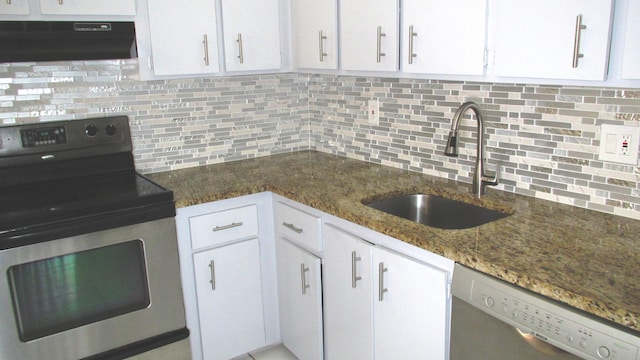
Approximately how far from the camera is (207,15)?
2.46 m

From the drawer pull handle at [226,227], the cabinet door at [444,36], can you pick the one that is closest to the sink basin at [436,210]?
the cabinet door at [444,36]

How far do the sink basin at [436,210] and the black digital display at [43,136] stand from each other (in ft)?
4.75

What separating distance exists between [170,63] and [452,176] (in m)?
1.40

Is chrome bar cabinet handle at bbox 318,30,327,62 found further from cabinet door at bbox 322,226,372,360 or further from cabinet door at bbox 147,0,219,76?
cabinet door at bbox 322,226,372,360

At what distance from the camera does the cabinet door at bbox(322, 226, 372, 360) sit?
6.29 ft

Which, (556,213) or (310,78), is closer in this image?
(556,213)

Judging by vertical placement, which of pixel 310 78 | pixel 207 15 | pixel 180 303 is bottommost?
pixel 180 303

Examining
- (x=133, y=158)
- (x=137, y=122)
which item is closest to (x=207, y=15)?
(x=137, y=122)

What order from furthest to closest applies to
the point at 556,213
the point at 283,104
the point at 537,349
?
the point at 283,104 < the point at 556,213 < the point at 537,349

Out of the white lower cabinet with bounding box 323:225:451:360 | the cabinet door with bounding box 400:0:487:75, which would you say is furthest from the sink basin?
the cabinet door with bounding box 400:0:487:75

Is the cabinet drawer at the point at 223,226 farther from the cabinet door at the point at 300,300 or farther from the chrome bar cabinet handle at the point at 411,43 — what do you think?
the chrome bar cabinet handle at the point at 411,43

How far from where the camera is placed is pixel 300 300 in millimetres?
2373

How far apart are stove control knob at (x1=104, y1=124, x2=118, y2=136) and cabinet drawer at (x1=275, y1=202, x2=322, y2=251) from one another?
0.88 meters

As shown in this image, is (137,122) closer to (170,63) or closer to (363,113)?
(170,63)
